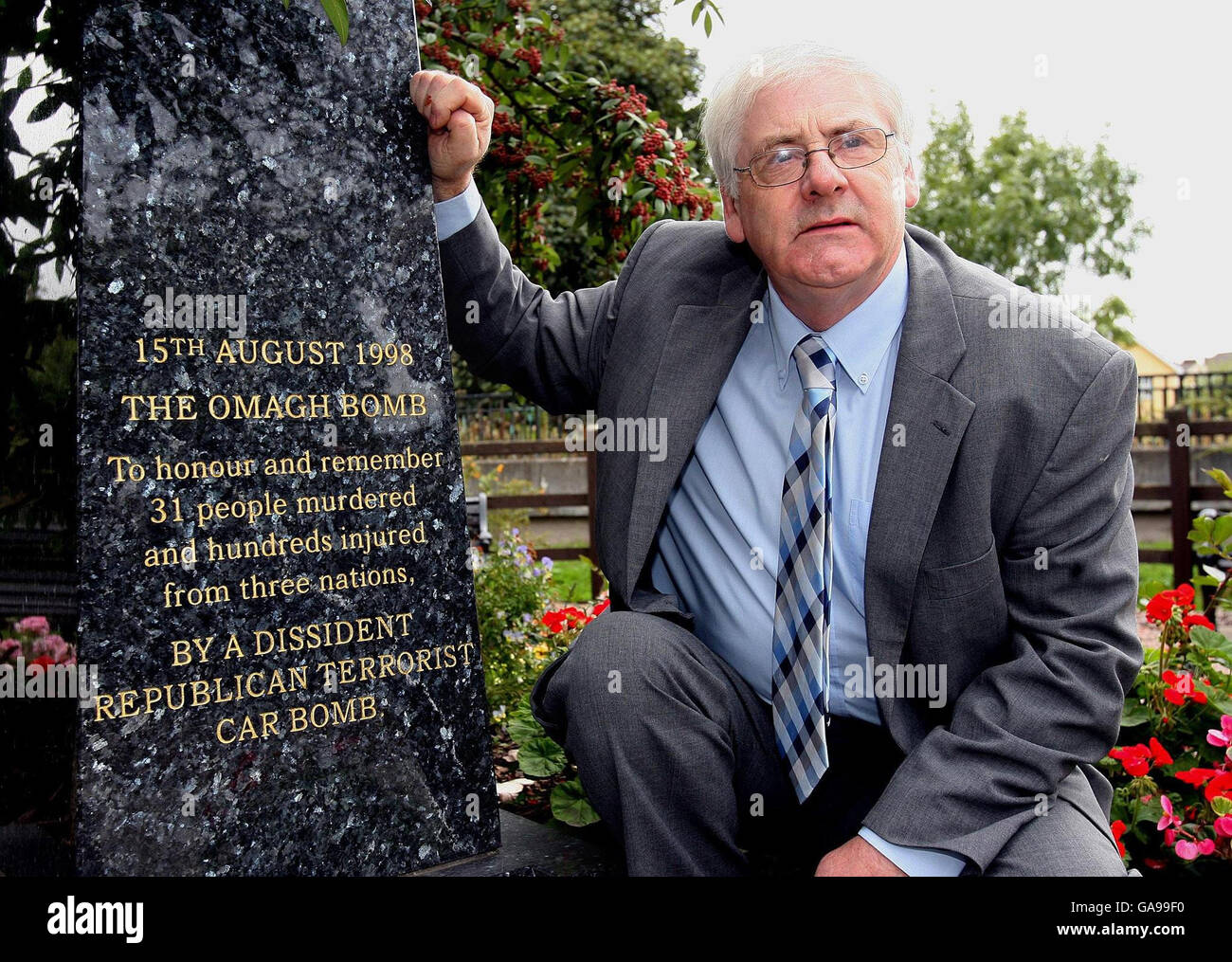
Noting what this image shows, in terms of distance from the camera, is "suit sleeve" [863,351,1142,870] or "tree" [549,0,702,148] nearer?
"suit sleeve" [863,351,1142,870]

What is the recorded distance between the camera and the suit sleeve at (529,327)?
8.93 ft

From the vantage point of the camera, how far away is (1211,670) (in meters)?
3.15

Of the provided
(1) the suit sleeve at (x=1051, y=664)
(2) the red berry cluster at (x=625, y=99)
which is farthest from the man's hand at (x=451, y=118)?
(2) the red berry cluster at (x=625, y=99)

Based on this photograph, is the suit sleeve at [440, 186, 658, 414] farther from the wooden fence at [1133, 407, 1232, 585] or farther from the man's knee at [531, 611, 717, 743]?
the wooden fence at [1133, 407, 1232, 585]

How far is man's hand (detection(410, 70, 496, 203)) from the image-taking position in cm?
243

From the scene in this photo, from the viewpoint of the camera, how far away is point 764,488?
2441mm

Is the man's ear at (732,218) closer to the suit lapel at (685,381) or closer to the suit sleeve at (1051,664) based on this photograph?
the suit lapel at (685,381)

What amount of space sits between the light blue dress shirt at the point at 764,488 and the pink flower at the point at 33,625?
122 cm

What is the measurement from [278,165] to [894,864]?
1768 mm

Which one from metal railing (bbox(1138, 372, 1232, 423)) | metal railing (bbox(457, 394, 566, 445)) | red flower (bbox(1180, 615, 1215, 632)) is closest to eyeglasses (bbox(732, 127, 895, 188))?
red flower (bbox(1180, 615, 1215, 632))

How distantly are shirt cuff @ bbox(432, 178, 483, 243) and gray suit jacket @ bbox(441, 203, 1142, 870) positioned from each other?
0.60 metres

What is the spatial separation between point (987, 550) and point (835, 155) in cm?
85

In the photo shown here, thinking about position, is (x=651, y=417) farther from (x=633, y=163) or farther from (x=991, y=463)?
(x=633, y=163)
